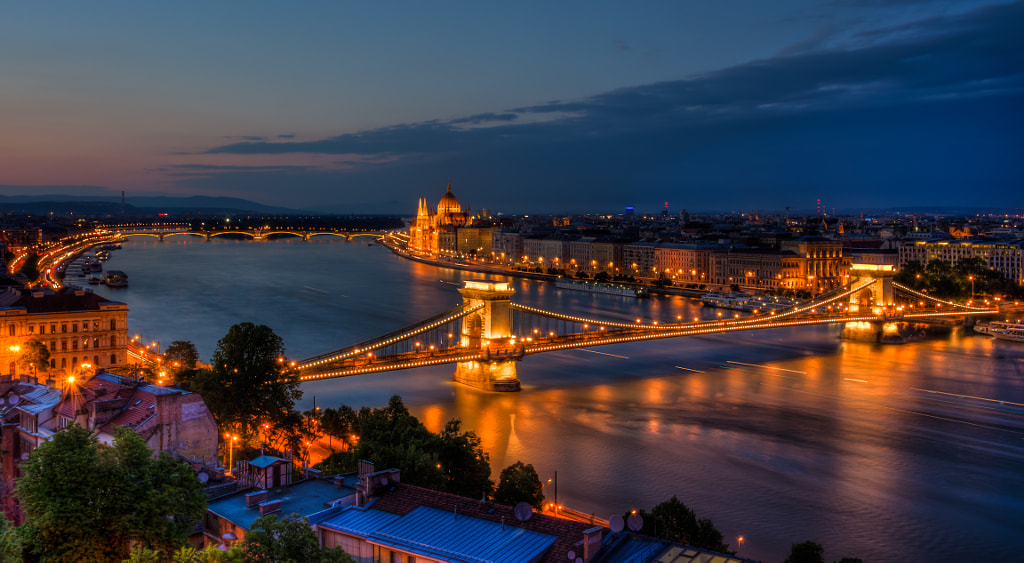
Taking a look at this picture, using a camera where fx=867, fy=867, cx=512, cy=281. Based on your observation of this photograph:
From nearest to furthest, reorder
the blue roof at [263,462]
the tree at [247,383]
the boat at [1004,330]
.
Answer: the blue roof at [263,462]
the tree at [247,383]
the boat at [1004,330]

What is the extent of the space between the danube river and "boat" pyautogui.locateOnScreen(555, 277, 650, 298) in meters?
13.7

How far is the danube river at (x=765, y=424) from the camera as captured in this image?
13.6 m

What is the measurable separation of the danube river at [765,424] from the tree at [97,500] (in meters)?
8.14

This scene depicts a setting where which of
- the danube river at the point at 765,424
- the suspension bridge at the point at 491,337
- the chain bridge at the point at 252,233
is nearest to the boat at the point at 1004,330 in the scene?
the danube river at the point at 765,424

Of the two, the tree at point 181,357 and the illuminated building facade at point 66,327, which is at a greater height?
the illuminated building facade at point 66,327

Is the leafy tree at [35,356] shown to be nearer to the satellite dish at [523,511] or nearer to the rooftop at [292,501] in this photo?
the rooftop at [292,501]

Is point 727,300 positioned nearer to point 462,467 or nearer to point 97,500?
point 462,467

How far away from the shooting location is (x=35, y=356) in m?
19.9

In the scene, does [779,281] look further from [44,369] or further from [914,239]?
[44,369]

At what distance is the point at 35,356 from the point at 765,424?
1679cm

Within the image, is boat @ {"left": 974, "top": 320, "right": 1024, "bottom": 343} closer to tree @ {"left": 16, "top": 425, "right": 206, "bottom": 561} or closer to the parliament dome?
tree @ {"left": 16, "top": 425, "right": 206, "bottom": 561}

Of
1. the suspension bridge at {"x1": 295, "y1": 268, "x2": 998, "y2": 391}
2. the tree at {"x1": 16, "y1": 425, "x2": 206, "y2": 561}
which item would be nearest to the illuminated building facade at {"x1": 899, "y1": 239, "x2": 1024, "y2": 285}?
the suspension bridge at {"x1": 295, "y1": 268, "x2": 998, "y2": 391}

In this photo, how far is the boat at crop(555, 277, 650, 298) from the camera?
50541 mm

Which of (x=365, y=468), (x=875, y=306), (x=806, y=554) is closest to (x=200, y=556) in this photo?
(x=365, y=468)
